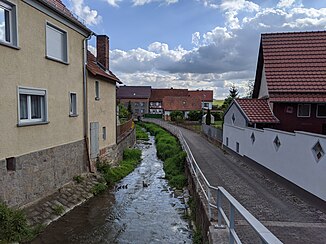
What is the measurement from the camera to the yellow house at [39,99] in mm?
8297

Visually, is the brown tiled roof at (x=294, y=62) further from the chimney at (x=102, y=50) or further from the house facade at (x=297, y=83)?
the chimney at (x=102, y=50)

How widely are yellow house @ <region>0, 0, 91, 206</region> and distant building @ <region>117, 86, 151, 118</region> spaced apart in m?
67.0

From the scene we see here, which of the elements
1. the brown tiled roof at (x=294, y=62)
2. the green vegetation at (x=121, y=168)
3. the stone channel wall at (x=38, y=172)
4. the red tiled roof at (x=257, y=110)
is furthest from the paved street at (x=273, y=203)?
the stone channel wall at (x=38, y=172)

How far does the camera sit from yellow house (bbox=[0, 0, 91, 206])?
27.2 ft

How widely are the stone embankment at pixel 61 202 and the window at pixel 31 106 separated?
8.84ft

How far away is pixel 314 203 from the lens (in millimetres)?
7312

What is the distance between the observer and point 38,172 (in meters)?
9.78

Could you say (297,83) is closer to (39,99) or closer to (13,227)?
(39,99)

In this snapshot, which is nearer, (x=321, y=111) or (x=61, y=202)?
(x=61, y=202)

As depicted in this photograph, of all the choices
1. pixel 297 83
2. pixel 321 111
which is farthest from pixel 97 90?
pixel 321 111

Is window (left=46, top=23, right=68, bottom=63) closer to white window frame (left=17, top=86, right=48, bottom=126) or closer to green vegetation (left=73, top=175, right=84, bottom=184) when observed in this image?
white window frame (left=17, top=86, right=48, bottom=126)

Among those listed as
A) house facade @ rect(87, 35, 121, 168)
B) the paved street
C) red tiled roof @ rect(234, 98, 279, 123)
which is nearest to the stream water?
the paved street

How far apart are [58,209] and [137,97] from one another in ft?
247

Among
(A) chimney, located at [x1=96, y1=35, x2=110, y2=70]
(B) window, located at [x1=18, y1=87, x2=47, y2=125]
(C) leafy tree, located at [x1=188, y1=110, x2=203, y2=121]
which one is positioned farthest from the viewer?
(C) leafy tree, located at [x1=188, y1=110, x2=203, y2=121]
